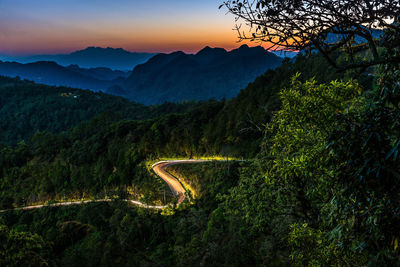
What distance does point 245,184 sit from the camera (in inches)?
322

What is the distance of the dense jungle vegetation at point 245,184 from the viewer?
3100 mm

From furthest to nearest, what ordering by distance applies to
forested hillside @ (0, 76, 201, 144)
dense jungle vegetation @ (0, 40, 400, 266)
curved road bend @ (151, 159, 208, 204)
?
forested hillside @ (0, 76, 201, 144) < curved road bend @ (151, 159, 208, 204) < dense jungle vegetation @ (0, 40, 400, 266)

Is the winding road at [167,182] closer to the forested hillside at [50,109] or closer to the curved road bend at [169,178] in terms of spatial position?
the curved road bend at [169,178]

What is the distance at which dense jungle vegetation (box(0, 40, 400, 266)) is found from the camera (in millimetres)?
3100

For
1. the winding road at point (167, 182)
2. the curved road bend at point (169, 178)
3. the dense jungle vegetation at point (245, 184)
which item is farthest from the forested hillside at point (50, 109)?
the curved road bend at point (169, 178)

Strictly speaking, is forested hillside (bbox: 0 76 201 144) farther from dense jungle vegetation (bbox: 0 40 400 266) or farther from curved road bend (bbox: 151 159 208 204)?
curved road bend (bbox: 151 159 208 204)

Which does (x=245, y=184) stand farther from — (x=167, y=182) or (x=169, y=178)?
(x=169, y=178)

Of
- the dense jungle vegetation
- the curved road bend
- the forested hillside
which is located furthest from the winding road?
the forested hillside

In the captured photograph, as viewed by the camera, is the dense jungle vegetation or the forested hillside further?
the forested hillside

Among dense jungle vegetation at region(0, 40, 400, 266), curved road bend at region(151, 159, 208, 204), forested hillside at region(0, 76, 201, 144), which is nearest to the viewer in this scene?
dense jungle vegetation at region(0, 40, 400, 266)

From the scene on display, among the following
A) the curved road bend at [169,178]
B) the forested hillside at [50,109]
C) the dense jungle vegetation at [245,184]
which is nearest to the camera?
the dense jungle vegetation at [245,184]

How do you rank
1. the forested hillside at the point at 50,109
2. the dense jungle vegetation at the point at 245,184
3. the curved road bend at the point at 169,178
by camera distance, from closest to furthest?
the dense jungle vegetation at the point at 245,184 < the curved road bend at the point at 169,178 < the forested hillside at the point at 50,109

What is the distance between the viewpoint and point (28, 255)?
A: 729cm

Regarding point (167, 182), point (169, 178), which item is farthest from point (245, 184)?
point (169, 178)
